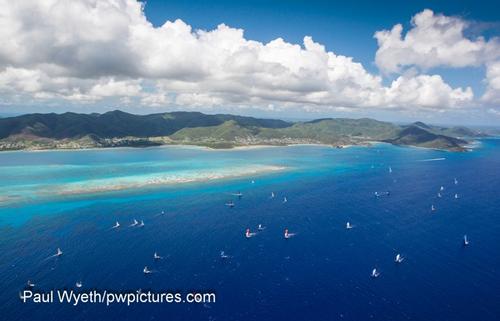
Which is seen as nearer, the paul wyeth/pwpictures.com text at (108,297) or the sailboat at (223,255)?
the paul wyeth/pwpictures.com text at (108,297)

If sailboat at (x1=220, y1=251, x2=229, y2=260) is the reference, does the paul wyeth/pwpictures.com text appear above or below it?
below

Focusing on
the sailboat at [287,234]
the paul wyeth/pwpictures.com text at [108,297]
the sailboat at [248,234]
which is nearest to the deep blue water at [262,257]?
the paul wyeth/pwpictures.com text at [108,297]

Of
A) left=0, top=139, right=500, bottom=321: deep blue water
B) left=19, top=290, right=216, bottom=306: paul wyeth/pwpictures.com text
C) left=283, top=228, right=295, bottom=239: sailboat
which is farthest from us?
left=283, top=228, right=295, bottom=239: sailboat

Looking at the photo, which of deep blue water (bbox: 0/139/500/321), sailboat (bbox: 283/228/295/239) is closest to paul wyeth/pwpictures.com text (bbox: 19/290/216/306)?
deep blue water (bbox: 0/139/500/321)

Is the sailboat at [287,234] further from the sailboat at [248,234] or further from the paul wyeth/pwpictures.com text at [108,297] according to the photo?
the paul wyeth/pwpictures.com text at [108,297]

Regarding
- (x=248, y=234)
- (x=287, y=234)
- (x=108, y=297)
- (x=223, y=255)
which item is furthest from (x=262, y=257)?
(x=108, y=297)

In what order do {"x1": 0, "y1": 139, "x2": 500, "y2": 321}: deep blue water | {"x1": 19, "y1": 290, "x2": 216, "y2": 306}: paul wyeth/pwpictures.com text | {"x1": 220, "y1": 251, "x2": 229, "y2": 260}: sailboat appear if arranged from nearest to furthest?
{"x1": 0, "y1": 139, "x2": 500, "y2": 321}: deep blue water → {"x1": 19, "y1": 290, "x2": 216, "y2": 306}: paul wyeth/pwpictures.com text → {"x1": 220, "y1": 251, "x2": 229, "y2": 260}: sailboat

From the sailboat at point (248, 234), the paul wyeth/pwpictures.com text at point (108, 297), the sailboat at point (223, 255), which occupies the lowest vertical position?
the paul wyeth/pwpictures.com text at point (108, 297)

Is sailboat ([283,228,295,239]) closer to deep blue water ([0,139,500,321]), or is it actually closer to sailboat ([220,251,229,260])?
deep blue water ([0,139,500,321])

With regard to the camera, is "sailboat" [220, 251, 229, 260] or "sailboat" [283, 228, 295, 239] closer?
"sailboat" [220, 251, 229, 260]

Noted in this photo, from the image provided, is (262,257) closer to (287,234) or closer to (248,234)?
(248,234)

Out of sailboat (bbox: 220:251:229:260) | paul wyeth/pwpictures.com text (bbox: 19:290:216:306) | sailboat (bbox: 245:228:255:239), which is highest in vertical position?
sailboat (bbox: 245:228:255:239)

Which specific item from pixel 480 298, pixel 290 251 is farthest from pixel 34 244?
pixel 480 298
